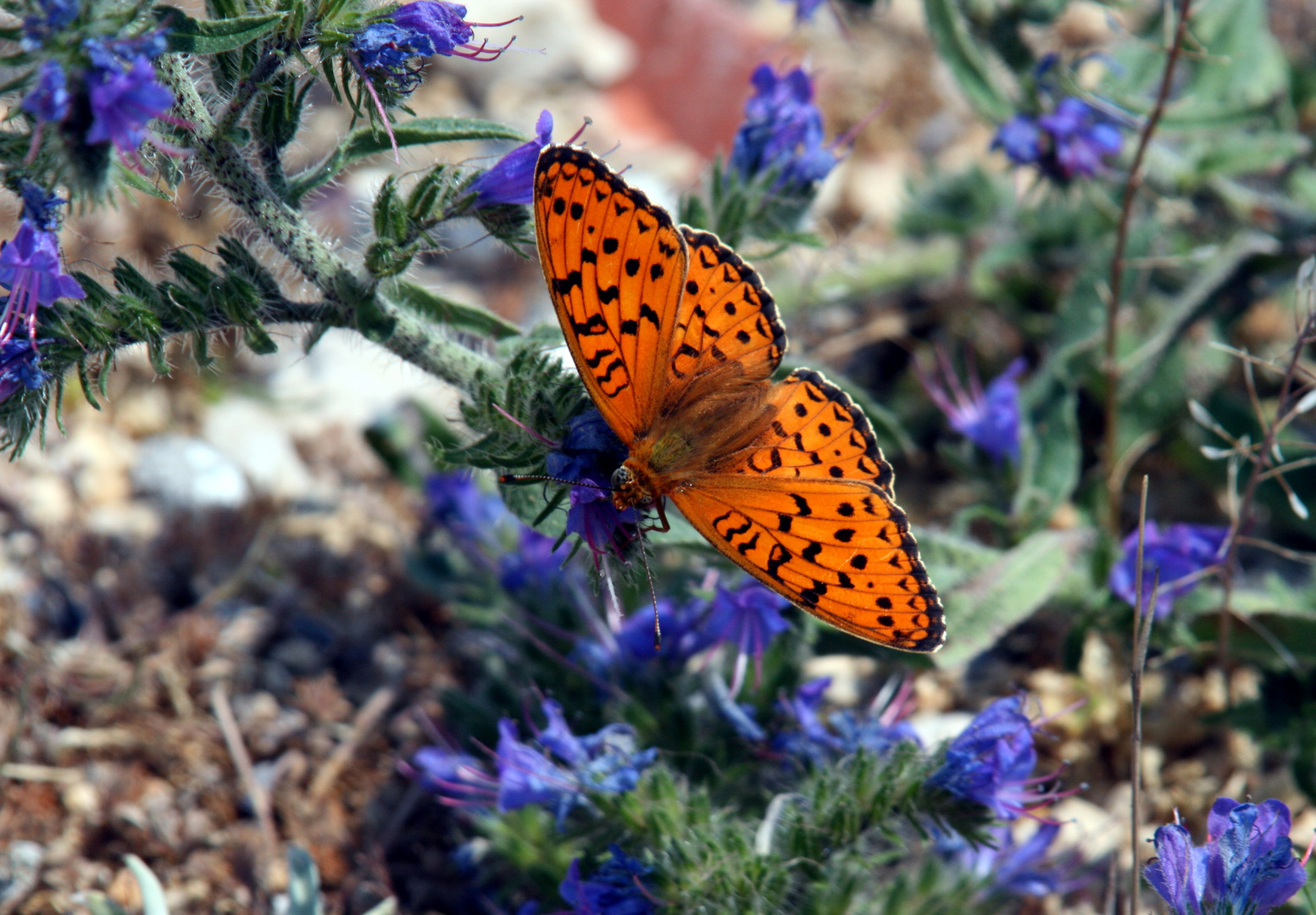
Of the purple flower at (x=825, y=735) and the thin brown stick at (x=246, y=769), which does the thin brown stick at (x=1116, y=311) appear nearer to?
the purple flower at (x=825, y=735)

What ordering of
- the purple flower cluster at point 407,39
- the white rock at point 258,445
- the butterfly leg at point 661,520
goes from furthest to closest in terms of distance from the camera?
the white rock at point 258,445, the butterfly leg at point 661,520, the purple flower cluster at point 407,39

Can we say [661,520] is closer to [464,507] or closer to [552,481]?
A: [552,481]

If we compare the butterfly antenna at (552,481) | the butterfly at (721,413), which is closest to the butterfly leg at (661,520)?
the butterfly at (721,413)

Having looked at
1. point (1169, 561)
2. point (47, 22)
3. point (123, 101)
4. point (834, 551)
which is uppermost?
point (47, 22)

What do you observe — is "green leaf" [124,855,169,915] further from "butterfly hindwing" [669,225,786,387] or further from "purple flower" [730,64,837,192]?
"purple flower" [730,64,837,192]

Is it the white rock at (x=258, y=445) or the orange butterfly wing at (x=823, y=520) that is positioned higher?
the orange butterfly wing at (x=823, y=520)

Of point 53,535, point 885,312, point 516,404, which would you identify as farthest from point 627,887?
point 885,312

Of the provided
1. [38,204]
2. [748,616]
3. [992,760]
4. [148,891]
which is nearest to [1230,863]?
[992,760]
